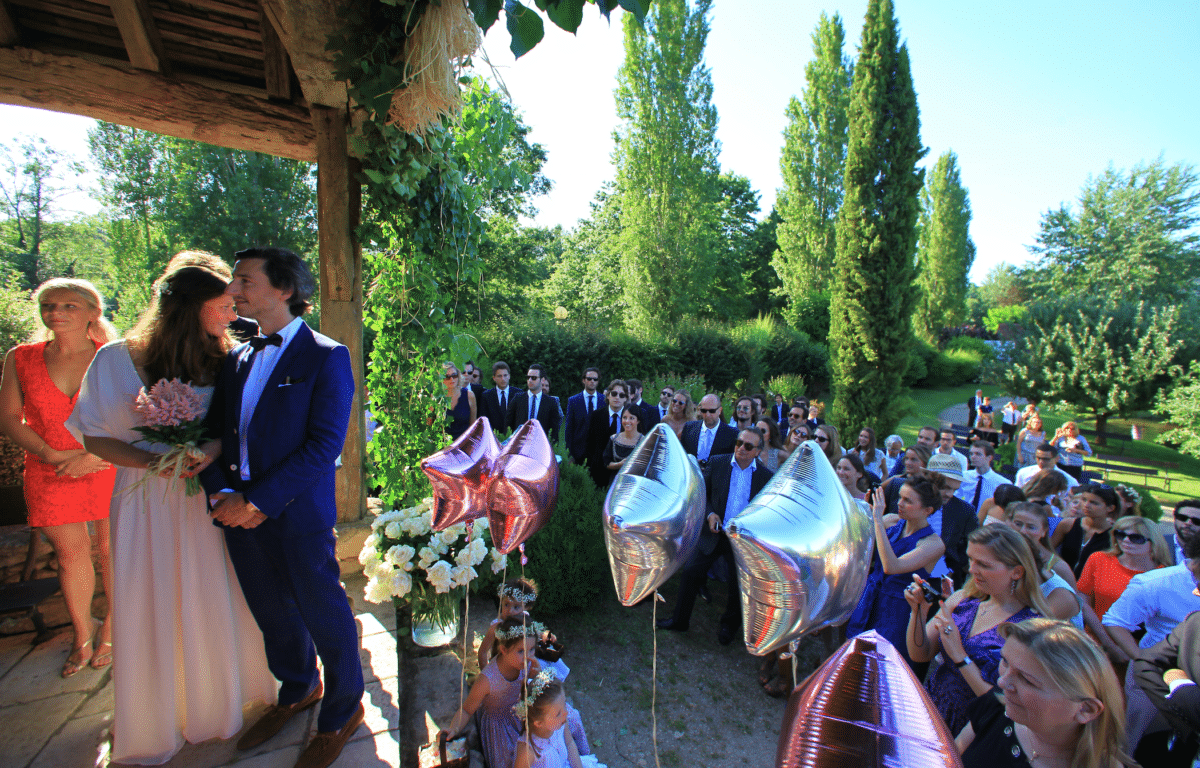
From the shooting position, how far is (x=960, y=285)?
33.5 m

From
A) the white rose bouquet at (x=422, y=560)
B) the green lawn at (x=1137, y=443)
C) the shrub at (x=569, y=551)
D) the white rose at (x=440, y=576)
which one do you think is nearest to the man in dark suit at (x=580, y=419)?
the shrub at (x=569, y=551)

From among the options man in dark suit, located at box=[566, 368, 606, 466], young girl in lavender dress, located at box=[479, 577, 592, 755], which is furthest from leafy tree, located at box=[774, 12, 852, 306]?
young girl in lavender dress, located at box=[479, 577, 592, 755]

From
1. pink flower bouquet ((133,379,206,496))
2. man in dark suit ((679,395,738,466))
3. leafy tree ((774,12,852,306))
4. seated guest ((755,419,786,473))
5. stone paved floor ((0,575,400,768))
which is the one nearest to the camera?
pink flower bouquet ((133,379,206,496))

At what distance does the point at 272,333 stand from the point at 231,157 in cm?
2166

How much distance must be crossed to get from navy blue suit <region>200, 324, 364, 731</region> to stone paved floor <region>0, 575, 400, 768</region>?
0.80 feet

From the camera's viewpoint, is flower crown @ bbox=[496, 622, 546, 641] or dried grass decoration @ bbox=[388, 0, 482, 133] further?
flower crown @ bbox=[496, 622, 546, 641]

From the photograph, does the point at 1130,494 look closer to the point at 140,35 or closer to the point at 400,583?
the point at 400,583

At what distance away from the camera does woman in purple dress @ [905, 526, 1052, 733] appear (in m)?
2.22

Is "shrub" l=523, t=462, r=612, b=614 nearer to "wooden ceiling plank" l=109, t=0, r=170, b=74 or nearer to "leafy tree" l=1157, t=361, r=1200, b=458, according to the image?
"wooden ceiling plank" l=109, t=0, r=170, b=74

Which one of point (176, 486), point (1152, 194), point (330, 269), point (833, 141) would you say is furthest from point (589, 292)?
point (1152, 194)

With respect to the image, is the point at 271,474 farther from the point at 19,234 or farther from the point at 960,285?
the point at 960,285

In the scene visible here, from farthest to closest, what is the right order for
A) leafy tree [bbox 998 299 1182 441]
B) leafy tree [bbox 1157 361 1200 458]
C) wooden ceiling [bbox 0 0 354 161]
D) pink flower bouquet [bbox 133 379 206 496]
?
leafy tree [bbox 998 299 1182 441] < leafy tree [bbox 1157 361 1200 458] < wooden ceiling [bbox 0 0 354 161] < pink flower bouquet [bbox 133 379 206 496]

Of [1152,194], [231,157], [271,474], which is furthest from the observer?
[1152,194]

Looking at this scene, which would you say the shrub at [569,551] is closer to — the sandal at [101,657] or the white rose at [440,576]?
the white rose at [440,576]
